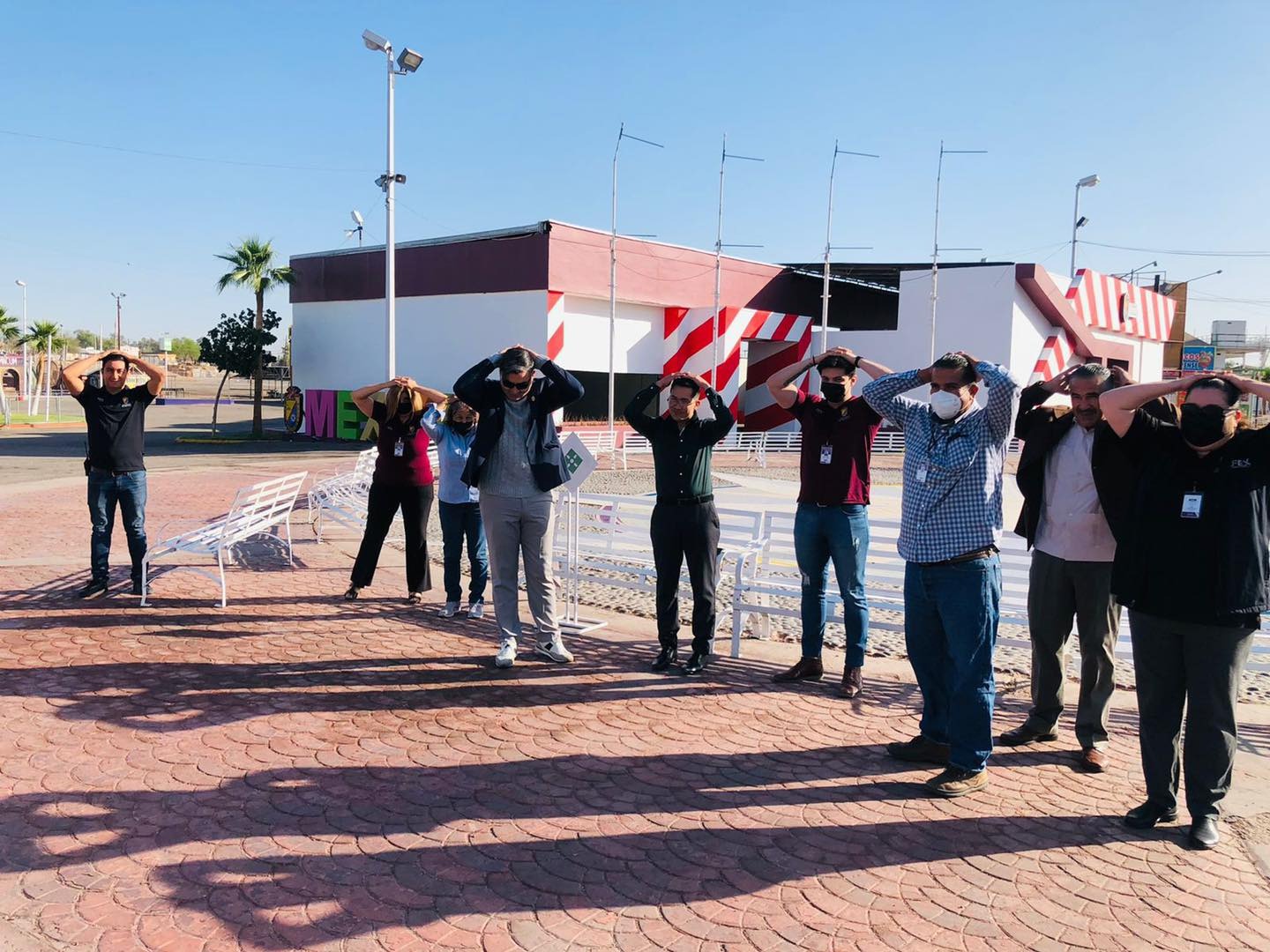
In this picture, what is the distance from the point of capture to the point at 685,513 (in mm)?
5961

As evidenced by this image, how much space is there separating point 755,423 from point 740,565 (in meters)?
27.1

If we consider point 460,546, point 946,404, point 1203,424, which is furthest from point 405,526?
point 1203,424

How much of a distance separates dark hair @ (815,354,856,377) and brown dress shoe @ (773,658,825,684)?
5.76ft

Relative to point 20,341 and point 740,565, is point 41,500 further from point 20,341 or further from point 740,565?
point 20,341

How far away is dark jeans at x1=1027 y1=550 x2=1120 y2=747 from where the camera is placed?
463 cm

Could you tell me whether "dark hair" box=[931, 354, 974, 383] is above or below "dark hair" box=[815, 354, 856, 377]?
below

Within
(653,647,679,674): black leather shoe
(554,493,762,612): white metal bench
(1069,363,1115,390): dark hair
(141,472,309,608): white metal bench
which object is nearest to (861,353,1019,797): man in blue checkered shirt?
(1069,363,1115,390): dark hair

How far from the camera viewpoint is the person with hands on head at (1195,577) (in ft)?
12.3

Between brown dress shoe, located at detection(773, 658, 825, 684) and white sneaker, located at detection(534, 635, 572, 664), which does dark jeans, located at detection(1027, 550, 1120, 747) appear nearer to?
brown dress shoe, located at detection(773, 658, 825, 684)

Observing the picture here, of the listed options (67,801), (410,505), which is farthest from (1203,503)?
(410,505)

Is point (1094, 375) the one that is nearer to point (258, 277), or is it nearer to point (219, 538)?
point (219, 538)

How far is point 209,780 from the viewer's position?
423 cm

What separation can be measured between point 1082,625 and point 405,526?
16.0 feet

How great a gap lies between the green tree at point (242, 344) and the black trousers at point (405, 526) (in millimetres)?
27540
